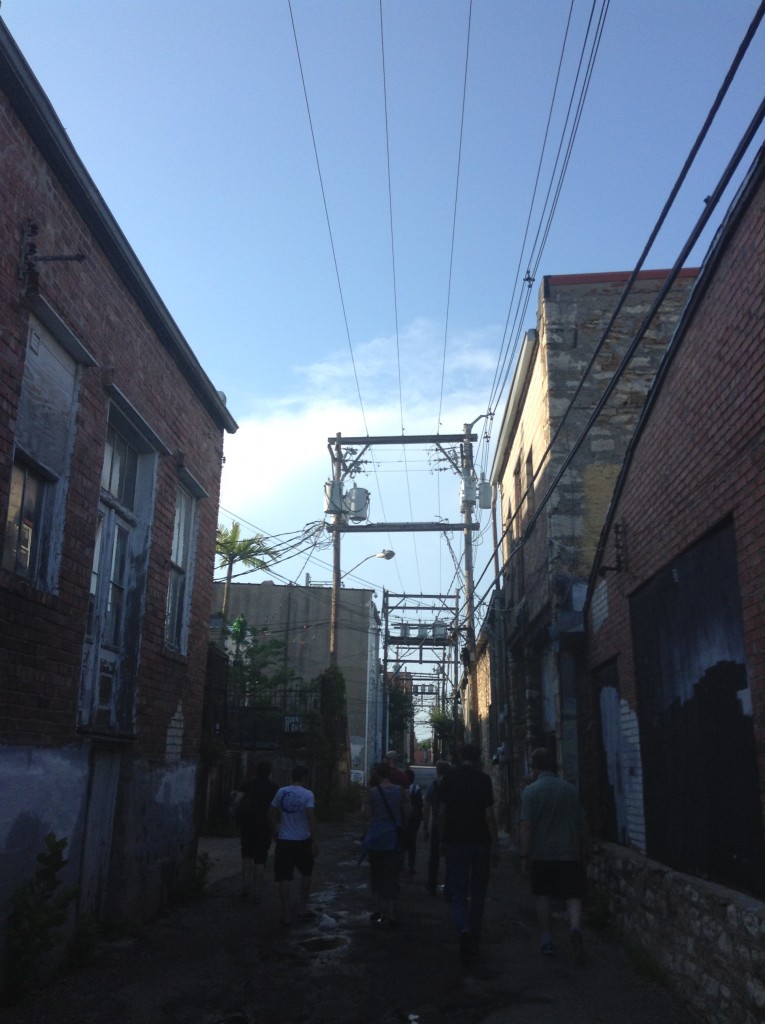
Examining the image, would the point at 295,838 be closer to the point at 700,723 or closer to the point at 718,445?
the point at 700,723

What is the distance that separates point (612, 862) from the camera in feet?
28.9

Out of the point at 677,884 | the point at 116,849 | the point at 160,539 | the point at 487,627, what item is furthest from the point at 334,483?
the point at 677,884

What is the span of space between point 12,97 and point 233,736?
21.9 metres

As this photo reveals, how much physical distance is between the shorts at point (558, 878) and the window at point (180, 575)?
4.75 m

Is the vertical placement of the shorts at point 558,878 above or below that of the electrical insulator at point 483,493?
below

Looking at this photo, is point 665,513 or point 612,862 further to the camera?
point 612,862

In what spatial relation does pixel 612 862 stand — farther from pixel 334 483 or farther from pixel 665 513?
pixel 334 483

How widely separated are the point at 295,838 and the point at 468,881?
7.38 ft

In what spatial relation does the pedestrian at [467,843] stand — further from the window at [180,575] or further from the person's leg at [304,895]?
the window at [180,575]

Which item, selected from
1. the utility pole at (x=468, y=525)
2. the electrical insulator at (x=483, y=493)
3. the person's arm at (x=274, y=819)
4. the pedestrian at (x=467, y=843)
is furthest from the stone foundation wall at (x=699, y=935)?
the electrical insulator at (x=483, y=493)

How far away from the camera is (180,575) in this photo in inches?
408

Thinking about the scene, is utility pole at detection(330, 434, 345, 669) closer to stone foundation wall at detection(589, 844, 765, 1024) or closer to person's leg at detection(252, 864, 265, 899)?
person's leg at detection(252, 864, 265, 899)

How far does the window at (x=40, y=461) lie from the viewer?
6441 millimetres

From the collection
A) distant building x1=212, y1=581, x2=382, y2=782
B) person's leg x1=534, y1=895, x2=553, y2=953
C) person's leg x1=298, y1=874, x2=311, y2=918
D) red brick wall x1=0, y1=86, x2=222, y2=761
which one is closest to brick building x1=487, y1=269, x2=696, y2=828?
person's leg x1=298, y1=874, x2=311, y2=918
